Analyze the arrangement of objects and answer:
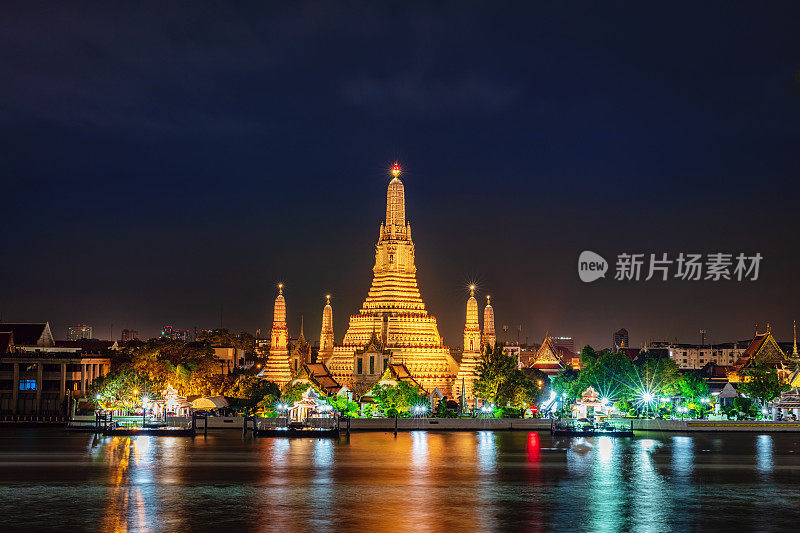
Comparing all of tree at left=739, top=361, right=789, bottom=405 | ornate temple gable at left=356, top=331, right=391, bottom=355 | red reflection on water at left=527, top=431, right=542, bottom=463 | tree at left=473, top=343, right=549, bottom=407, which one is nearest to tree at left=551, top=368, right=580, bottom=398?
tree at left=473, top=343, right=549, bottom=407

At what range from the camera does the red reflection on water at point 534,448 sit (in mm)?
64688

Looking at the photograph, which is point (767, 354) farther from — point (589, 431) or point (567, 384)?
point (589, 431)

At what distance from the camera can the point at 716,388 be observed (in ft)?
445

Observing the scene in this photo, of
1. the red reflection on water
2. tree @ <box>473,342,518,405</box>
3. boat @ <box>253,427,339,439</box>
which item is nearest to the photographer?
the red reflection on water

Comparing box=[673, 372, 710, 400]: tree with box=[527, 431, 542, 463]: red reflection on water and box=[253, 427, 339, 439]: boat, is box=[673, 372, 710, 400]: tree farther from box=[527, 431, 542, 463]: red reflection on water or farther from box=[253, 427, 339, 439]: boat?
box=[253, 427, 339, 439]: boat

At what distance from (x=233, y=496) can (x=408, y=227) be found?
82337 millimetres

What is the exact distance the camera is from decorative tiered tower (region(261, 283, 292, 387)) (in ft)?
372

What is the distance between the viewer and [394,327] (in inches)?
4705

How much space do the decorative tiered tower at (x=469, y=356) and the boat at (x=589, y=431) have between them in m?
22.8

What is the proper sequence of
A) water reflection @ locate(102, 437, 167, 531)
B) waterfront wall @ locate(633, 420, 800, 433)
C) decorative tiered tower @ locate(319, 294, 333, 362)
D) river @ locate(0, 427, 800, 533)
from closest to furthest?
1. water reflection @ locate(102, 437, 167, 531)
2. river @ locate(0, 427, 800, 533)
3. waterfront wall @ locate(633, 420, 800, 433)
4. decorative tiered tower @ locate(319, 294, 333, 362)

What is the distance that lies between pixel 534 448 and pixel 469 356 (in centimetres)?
4239

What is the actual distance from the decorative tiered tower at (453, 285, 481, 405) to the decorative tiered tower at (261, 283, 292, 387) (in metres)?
20.1

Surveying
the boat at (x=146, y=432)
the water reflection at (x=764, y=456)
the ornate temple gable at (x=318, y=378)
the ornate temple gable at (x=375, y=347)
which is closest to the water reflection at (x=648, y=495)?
the water reflection at (x=764, y=456)

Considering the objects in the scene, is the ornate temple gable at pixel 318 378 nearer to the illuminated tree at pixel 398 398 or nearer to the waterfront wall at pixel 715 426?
the illuminated tree at pixel 398 398
